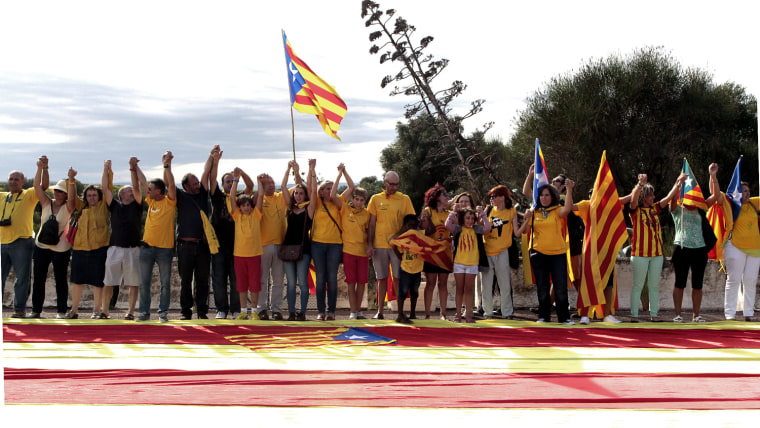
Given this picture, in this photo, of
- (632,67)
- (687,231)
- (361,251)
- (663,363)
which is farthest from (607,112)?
(663,363)

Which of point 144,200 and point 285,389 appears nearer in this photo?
point 285,389

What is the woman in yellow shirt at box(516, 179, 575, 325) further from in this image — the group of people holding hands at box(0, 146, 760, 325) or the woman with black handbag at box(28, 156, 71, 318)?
the woman with black handbag at box(28, 156, 71, 318)

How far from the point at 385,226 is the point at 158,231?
2.59m

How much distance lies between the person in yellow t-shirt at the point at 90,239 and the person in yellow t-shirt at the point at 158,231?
0.58 meters

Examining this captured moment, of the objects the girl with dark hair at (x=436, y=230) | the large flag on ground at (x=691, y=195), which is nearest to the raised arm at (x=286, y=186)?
the girl with dark hair at (x=436, y=230)

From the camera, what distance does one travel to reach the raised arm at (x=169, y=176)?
309 inches

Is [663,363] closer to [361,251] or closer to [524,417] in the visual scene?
[524,417]

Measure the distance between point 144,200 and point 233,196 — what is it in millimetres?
1231

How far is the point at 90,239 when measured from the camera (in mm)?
8047

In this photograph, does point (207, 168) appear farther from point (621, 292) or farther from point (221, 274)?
point (621, 292)

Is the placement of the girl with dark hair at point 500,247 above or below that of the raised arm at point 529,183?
below

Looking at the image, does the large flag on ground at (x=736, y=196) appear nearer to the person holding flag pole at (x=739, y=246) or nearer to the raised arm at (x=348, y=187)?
the person holding flag pole at (x=739, y=246)

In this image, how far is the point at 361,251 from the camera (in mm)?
8250

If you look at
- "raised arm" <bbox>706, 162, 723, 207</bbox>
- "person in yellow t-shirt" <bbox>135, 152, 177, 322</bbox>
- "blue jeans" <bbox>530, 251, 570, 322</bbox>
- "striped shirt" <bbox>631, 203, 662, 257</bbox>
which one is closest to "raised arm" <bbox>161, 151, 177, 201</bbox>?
"person in yellow t-shirt" <bbox>135, 152, 177, 322</bbox>
